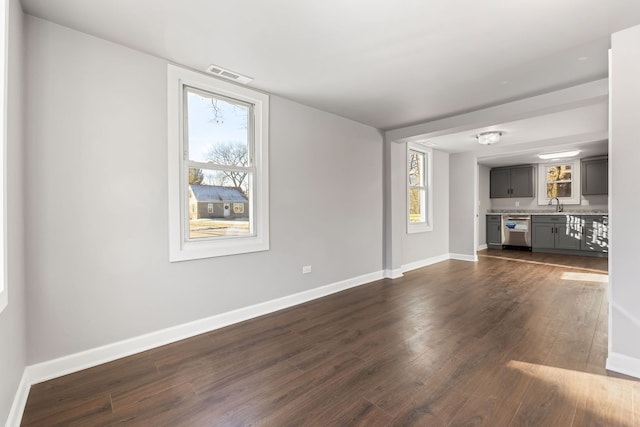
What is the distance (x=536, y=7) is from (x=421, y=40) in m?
0.71

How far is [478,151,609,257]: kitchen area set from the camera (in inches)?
260

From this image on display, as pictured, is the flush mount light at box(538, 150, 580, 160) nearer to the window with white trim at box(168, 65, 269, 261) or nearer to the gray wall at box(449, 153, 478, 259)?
the gray wall at box(449, 153, 478, 259)

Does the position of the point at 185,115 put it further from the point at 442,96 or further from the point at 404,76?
the point at 442,96

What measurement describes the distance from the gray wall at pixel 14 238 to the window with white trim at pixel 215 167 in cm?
92

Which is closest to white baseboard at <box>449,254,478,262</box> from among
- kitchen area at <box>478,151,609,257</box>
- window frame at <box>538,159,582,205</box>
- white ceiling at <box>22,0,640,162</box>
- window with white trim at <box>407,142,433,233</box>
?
window with white trim at <box>407,142,433,233</box>

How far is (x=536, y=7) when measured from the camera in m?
1.84

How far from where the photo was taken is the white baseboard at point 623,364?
197cm

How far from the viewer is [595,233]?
6.45 meters

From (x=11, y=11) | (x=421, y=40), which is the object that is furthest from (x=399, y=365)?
(x=11, y=11)

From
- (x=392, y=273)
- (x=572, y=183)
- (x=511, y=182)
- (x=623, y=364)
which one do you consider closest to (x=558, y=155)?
(x=572, y=183)

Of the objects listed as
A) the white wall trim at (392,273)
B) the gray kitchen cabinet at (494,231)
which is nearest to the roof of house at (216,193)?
the white wall trim at (392,273)

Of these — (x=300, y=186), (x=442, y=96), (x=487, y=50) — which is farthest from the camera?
(x=300, y=186)

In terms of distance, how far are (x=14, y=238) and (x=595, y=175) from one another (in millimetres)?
9657

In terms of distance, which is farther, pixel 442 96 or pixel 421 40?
pixel 442 96
